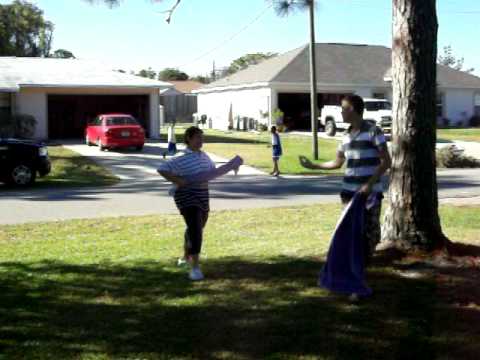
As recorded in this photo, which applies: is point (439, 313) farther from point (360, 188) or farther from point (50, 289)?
point (50, 289)

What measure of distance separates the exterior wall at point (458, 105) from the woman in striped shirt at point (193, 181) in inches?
1581

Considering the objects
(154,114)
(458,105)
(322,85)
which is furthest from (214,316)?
(458,105)

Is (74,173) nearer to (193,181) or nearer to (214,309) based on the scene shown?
Answer: (193,181)

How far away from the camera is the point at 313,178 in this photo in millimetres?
20047

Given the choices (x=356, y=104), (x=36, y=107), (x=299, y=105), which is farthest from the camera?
(x=299, y=105)

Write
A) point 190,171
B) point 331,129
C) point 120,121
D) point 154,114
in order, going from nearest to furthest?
point 190,171 < point 120,121 < point 154,114 < point 331,129

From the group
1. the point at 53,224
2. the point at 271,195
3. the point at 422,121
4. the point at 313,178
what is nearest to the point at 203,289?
the point at 422,121

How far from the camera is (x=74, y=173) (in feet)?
70.4

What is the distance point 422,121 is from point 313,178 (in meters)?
13.1

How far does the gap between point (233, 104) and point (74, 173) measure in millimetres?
25980

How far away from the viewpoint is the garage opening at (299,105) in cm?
4303

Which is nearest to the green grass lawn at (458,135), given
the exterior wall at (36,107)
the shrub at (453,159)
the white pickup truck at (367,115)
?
the white pickup truck at (367,115)

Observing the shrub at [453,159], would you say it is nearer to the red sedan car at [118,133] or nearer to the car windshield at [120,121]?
the red sedan car at [118,133]

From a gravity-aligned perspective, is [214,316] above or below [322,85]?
below
